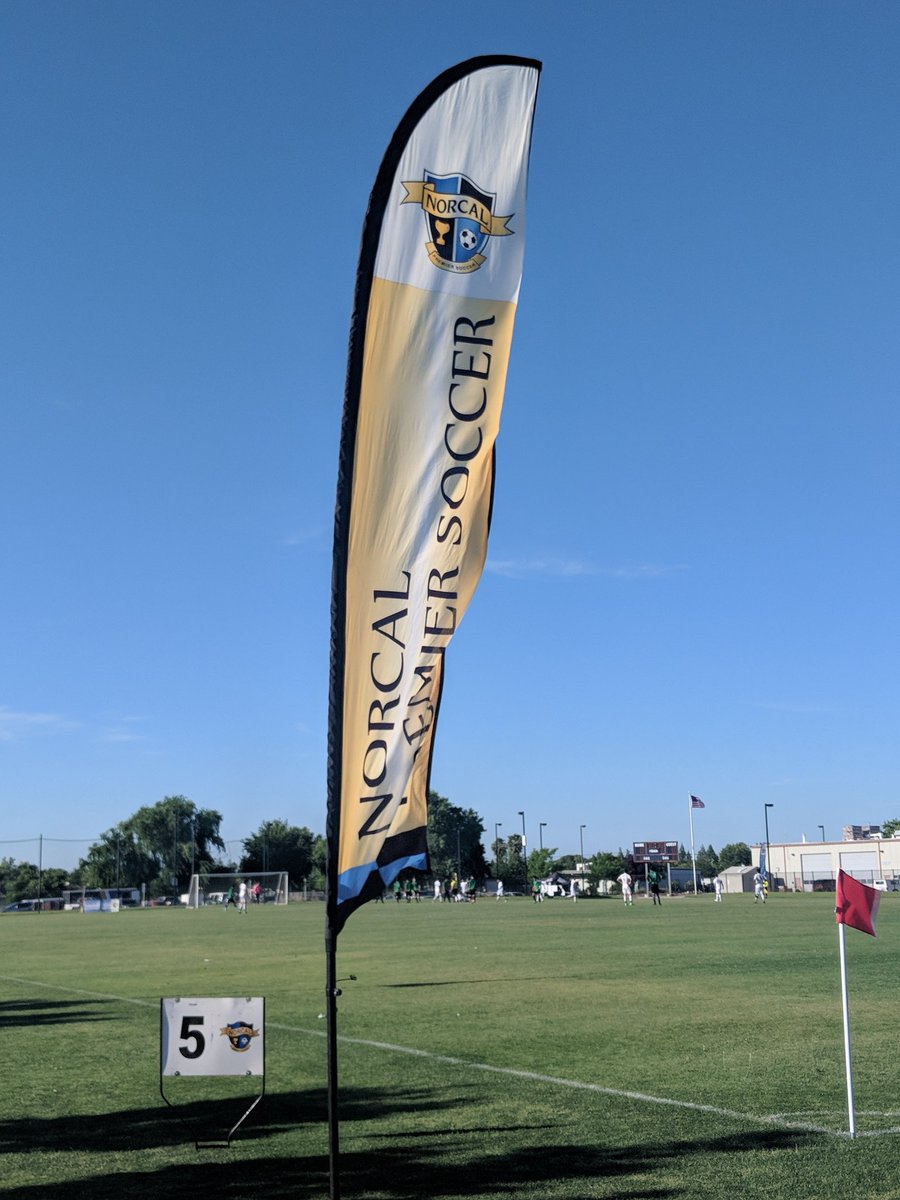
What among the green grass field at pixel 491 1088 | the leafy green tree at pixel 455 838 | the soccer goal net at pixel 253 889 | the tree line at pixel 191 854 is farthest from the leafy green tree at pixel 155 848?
the green grass field at pixel 491 1088

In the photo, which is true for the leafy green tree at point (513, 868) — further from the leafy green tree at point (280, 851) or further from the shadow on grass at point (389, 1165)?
the shadow on grass at point (389, 1165)

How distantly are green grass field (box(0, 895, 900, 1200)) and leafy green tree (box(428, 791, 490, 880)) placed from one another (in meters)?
135

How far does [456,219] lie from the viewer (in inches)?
269

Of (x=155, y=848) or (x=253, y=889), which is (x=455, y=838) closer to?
(x=155, y=848)

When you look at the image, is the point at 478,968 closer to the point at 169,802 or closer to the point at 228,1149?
the point at 228,1149

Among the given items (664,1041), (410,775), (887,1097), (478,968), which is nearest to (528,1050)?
(664,1041)

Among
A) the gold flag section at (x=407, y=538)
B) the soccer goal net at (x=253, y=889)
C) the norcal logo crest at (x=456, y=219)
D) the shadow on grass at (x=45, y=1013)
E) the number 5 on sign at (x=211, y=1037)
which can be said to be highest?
the norcal logo crest at (x=456, y=219)

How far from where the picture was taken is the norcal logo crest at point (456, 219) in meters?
6.69

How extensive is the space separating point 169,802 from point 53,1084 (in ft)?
509

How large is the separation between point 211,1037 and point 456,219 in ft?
17.8

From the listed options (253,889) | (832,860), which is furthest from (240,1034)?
(832,860)

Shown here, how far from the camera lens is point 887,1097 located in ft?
32.1

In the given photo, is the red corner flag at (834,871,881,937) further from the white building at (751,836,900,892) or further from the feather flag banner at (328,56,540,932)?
the white building at (751,836,900,892)

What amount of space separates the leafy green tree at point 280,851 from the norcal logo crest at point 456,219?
146653 millimetres
